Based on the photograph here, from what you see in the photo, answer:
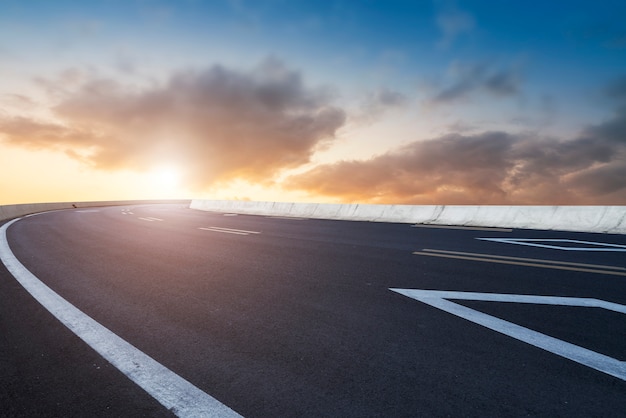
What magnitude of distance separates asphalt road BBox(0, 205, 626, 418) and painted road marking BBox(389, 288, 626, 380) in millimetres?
96

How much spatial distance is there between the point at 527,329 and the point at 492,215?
1164 centimetres

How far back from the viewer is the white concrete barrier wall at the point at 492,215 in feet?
37.6

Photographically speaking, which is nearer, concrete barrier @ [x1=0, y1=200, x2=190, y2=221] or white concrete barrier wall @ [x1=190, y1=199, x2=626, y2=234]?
white concrete barrier wall @ [x1=190, y1=199, x2=626, y2=234]

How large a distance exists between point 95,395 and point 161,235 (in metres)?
9.34

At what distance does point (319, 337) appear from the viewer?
3305mm

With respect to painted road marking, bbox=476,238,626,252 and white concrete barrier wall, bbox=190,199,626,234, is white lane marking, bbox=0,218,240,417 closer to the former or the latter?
painted road marking, bbox=476,238,626,252

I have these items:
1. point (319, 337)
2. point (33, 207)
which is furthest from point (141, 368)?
point (33, 207)

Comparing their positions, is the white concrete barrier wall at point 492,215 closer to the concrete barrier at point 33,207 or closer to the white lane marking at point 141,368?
the white lane marking at point 141,368

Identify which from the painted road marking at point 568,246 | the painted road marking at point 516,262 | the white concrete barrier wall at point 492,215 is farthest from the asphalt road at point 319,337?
the white concrete barrier wall at point 492,215

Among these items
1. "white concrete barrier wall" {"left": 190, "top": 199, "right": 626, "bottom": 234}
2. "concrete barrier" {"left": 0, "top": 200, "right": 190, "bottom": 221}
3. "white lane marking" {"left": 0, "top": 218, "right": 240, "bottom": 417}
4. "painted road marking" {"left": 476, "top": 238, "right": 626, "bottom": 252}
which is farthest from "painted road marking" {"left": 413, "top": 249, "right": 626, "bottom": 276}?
"concrete barrier" {"left": 0, "top": 200, "right": 190, "bottom": 221}

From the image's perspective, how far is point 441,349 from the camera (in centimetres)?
305

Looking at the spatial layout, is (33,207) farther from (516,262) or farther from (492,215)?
(516,262)

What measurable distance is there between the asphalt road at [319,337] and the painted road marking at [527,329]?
0.31 ft

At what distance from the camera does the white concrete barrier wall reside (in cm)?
1147
